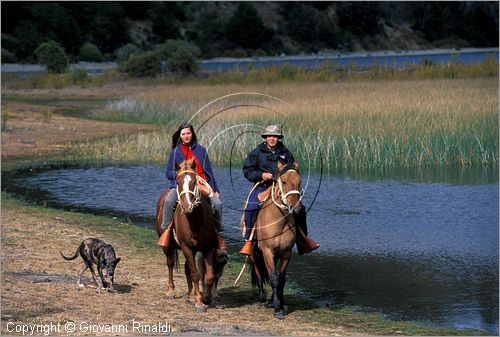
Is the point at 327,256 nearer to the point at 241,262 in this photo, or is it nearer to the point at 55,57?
the point at 241,262

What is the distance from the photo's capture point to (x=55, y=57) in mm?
57656

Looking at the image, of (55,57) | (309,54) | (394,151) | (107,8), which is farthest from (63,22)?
(394,151)

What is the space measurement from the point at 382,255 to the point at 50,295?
5163mm

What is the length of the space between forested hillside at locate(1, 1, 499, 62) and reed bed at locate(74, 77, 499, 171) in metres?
43.5

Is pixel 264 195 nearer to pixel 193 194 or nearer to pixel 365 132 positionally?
pixel 193 194

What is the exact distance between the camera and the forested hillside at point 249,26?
72.6m

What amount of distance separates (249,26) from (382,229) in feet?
238

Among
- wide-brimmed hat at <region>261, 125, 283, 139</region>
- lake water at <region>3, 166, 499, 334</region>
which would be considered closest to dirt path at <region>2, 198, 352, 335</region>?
lake water at <region>3, 166, 499, 334</region>

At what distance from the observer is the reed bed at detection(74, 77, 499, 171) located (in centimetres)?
2148

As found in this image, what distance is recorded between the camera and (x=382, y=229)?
→ 51.1 ft

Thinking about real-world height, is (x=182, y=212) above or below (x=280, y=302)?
above

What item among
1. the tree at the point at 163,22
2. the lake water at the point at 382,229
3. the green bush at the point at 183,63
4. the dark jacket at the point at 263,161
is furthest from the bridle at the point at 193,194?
the tree at the point at 163,22

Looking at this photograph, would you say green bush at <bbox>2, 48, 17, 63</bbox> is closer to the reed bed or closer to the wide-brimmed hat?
the reed bed

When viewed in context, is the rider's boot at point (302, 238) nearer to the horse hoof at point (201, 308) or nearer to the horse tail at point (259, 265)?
the horse tail at point (259, 265)
